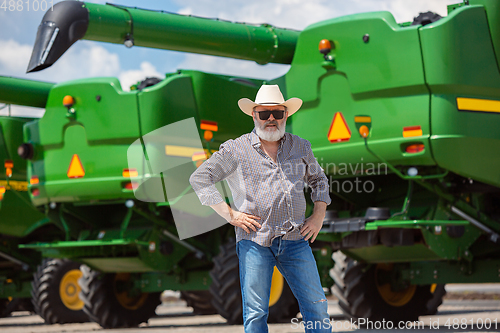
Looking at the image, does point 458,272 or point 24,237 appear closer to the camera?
point 458,272

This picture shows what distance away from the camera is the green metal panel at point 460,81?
7617 millimetres

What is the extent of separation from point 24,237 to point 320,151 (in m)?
8.07

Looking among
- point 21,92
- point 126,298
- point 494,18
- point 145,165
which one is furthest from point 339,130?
point 21,92

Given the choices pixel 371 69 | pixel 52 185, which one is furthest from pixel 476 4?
pixel 52 185

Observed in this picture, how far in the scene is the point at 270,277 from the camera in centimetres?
424

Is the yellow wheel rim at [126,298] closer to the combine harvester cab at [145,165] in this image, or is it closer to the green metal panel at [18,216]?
the combine harvester cab at [145,165]

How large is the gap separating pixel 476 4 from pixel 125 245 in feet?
19.0

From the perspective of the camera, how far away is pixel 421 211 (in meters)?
8.38

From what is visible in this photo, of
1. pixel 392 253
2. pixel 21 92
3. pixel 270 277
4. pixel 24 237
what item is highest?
pixel 21 92

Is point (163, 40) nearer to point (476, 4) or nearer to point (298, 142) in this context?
point (476, 4)

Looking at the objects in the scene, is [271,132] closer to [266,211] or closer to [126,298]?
[266,211]

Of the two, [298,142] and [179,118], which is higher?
[179,118]

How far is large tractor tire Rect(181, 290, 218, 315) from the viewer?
1333 centimetres

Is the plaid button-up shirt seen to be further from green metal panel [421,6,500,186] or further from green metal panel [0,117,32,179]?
green metal panel [0,117,32,179]
